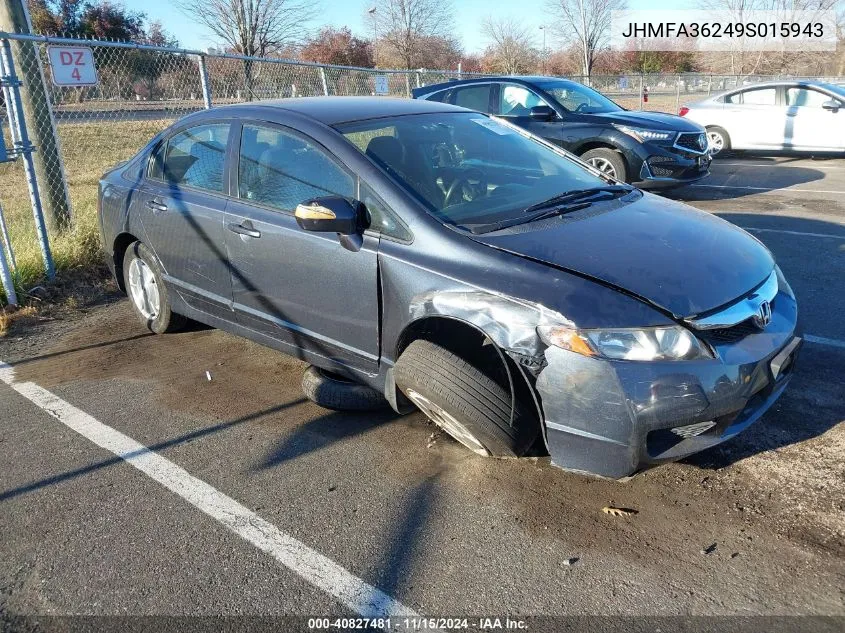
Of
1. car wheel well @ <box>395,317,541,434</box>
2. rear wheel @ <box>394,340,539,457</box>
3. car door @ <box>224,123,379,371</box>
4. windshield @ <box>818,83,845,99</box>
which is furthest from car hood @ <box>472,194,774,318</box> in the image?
windshield @ <box>818,83,845,99</box>

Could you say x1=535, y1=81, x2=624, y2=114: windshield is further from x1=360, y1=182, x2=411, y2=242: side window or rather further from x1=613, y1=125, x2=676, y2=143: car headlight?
x1=360, y1=182, x2=411, y2=242: side window

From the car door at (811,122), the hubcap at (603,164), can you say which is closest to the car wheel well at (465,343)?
the hubcap at (603,164)

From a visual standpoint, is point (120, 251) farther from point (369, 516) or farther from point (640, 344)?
point (640, 344)

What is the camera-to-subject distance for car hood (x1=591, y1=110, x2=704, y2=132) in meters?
8.78

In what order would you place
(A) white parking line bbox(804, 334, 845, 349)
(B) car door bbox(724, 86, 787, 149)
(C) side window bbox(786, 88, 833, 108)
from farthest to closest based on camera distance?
(B) car door bbox(724, 86, 787, 149), (C) side window bbox(786, 88, 833, 108), (A) white parking line bbox(804, 334, 845, 349)

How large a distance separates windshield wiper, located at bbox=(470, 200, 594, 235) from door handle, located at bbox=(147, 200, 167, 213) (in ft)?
7.67

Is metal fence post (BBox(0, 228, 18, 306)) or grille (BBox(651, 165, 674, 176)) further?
grille (BBox(651, 165, 674, 176))

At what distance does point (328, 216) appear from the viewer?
3.21 meters

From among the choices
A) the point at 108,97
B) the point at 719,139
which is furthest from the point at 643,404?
the point at 719,139

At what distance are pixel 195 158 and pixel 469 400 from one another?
8.60 feet

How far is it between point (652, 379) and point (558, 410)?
15.1 inches

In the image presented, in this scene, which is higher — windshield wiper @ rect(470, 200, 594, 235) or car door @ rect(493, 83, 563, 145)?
car door @ rect(493, 83, 563, 145)

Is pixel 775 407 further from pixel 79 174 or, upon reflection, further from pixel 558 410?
pixel 79 174

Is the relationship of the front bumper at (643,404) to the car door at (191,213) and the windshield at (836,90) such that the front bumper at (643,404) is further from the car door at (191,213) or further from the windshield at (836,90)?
the windshield at (836,90)
